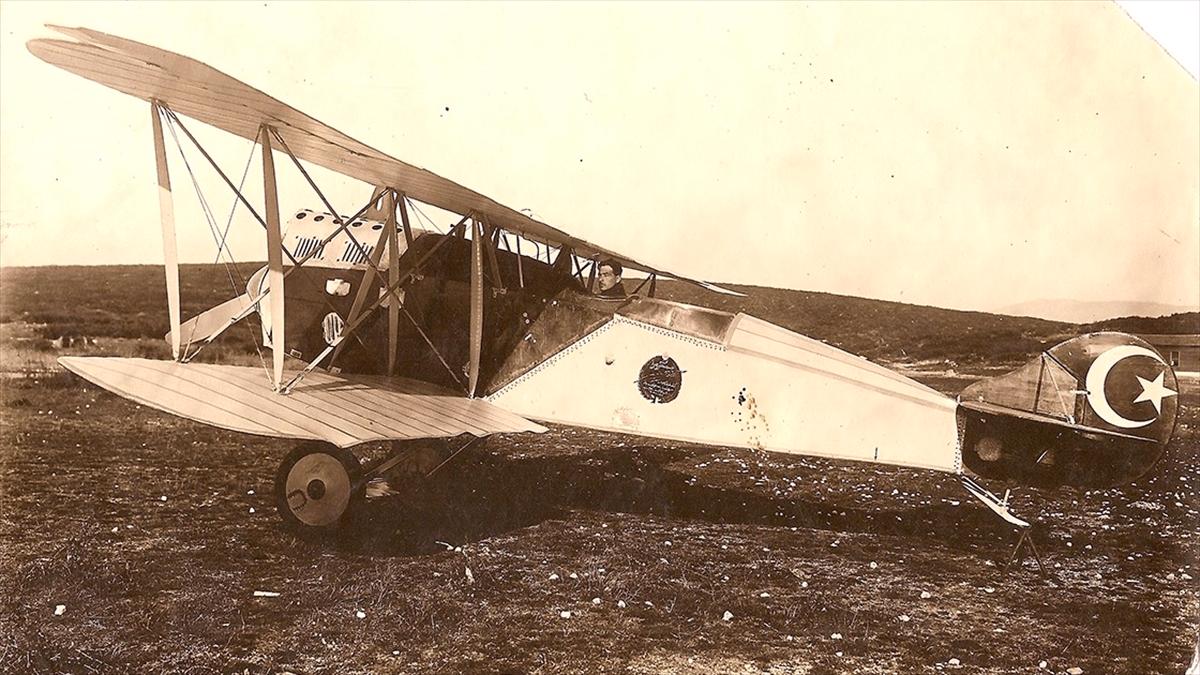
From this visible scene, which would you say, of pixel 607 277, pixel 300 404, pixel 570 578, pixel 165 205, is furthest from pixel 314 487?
pixel 607 277

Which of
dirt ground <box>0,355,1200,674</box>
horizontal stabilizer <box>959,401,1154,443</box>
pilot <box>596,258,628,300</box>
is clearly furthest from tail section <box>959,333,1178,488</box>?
pilot <box>596,258,628,300</box>

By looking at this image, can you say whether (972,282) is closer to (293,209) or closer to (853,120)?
(853,120)

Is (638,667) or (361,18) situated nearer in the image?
(638,667)

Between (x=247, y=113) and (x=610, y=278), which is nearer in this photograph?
(x=247, y=113)

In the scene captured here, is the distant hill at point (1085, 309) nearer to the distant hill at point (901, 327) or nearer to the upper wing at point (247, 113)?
the distant hill at point (901, 327)

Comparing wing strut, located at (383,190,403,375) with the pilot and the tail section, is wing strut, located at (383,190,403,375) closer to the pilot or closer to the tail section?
the pilot

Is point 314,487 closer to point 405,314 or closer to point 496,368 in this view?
point 405,314

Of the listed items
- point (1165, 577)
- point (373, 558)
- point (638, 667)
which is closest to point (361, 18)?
point (373, 558)
